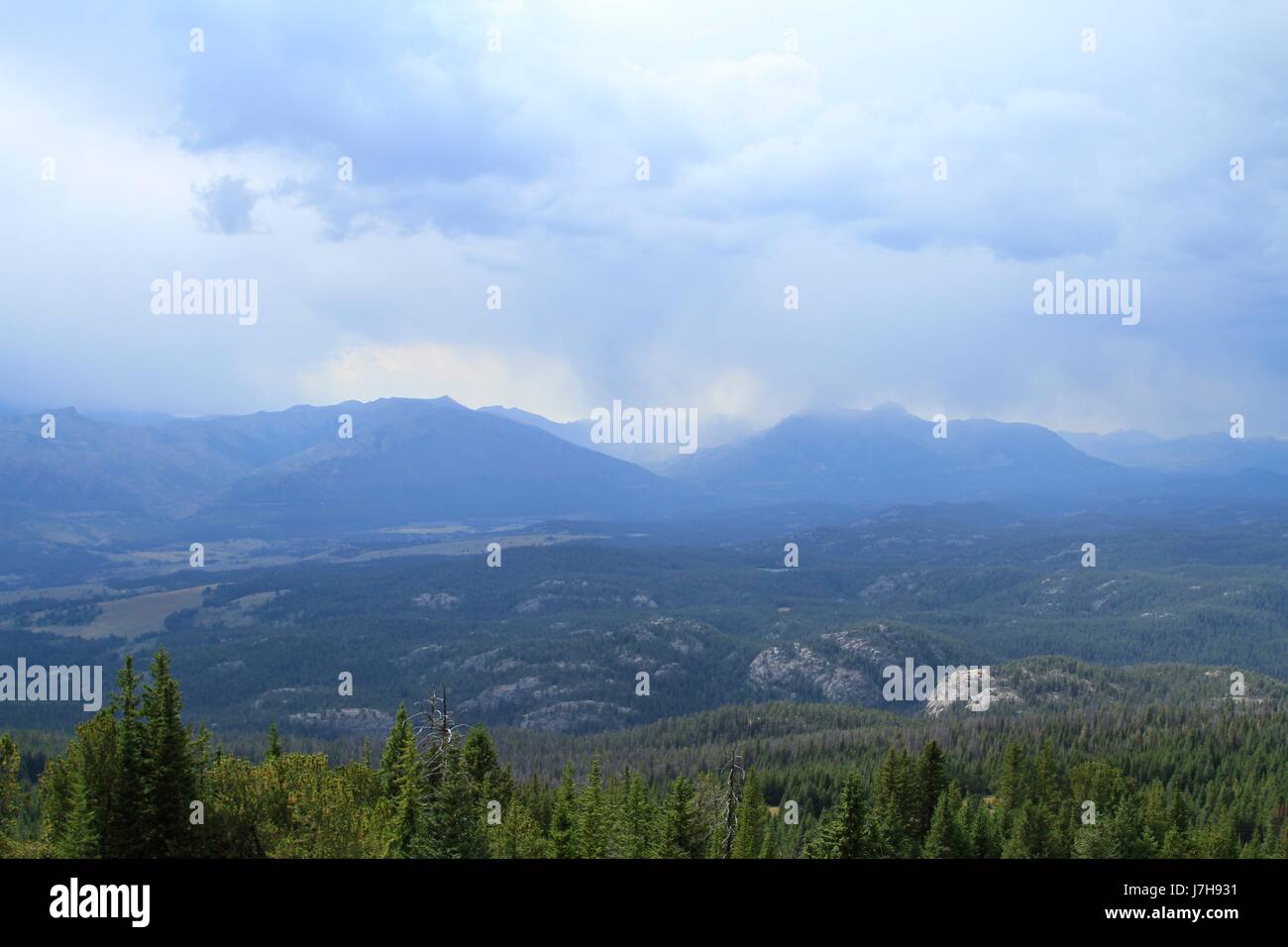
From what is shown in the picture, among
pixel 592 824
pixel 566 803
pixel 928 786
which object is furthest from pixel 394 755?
pixel 928 786

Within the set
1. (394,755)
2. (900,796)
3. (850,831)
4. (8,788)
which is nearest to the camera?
(8,788)

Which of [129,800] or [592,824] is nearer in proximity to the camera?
[129,800]

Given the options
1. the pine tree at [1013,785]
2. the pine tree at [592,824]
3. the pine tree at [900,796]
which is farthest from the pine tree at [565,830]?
the pine tree at [1013,785]

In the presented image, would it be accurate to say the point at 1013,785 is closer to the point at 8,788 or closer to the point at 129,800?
the point at 129,800

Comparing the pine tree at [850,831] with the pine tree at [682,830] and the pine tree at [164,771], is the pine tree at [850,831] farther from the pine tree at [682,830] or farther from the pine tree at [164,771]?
the pine tree at [164,771]

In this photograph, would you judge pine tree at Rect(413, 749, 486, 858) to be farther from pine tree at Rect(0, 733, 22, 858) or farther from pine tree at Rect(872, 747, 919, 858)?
pine tree at Rect(872, 747, 919, 858)

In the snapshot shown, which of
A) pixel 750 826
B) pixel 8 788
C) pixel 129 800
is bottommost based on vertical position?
pixel 750 826

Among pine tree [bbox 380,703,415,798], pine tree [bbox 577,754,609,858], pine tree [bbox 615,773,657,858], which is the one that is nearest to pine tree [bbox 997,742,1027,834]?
pine tree [bbox 615,773,657,858]
